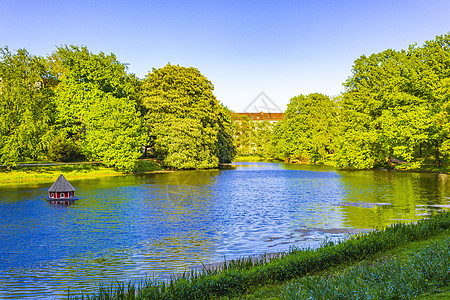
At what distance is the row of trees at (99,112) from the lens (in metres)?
54.7

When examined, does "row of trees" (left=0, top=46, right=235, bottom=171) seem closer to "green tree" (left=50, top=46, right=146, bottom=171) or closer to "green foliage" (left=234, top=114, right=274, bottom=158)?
"green tree" (left=50, top=46, right=146, bottom=171)

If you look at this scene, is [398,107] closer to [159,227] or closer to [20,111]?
[159,227]

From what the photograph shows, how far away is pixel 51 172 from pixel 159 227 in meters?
39.9

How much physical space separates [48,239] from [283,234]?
12.5 meters

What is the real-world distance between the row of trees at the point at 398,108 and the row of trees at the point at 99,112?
104 feet

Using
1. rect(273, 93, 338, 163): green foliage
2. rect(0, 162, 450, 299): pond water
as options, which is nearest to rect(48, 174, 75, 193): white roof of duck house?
rect(0, 162, 450, 299): pond water

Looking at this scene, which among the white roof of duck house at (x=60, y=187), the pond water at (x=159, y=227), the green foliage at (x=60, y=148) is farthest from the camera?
the green foliage at (x=60, y=148)

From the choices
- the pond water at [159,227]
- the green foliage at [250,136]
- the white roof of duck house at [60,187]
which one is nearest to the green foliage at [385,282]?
the pond water at [159,227]

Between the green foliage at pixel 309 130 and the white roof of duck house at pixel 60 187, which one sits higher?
the green foliage at pixel 309 130

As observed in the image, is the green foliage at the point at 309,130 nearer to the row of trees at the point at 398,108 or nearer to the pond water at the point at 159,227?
the row of trees at the point at 398,108

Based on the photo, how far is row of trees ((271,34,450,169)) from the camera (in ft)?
197

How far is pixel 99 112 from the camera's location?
66.2 metres

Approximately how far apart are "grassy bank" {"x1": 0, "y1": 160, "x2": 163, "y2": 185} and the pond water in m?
12.1

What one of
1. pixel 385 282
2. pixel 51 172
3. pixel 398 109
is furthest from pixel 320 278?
pixel 398 109
